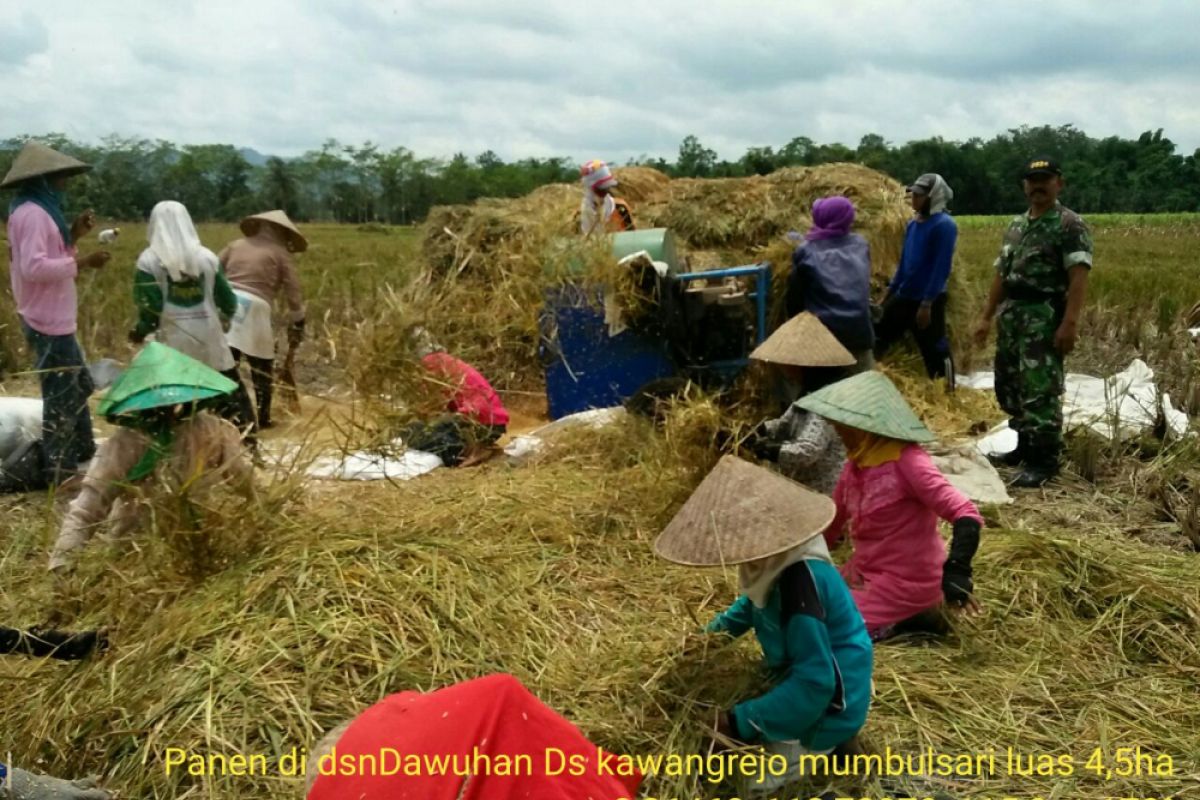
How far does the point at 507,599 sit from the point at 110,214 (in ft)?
109

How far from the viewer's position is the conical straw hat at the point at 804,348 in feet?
11.8

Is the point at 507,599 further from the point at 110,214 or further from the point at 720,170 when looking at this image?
the point at 110,214

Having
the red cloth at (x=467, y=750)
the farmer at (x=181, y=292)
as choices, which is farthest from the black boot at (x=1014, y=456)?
the farmer at (x=181, y=292)

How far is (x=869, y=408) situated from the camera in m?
2.77

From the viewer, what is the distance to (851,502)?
297 cm

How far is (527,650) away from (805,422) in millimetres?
1514

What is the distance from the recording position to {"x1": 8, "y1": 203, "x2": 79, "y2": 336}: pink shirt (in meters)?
4.61

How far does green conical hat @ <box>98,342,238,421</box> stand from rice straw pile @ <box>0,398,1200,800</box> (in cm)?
47

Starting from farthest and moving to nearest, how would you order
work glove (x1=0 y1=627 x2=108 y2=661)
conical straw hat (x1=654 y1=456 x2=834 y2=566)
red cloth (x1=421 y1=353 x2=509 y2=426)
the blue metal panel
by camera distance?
the blue metal panel, red cloth (x1=421 y1=353 x2=509 y2=426), work glove (x1=0 y1=627 x2=108 y2=661), conical straw hat (x1=654 y1=456 x2=834 y2=566)

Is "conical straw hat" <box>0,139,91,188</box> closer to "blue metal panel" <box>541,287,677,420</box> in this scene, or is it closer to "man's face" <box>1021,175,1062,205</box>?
"blue metal panel" <box>541,287,677,420</box>

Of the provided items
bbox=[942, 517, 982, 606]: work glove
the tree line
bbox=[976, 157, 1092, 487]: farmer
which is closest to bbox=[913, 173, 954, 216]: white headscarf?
bbox=[976, 157, 1092, 487]: farmer

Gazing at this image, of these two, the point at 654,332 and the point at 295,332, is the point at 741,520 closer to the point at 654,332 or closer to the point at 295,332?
the point at 654,332

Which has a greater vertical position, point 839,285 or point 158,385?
point 839,285

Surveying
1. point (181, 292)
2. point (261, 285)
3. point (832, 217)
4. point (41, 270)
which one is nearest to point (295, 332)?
point (261, 285)
